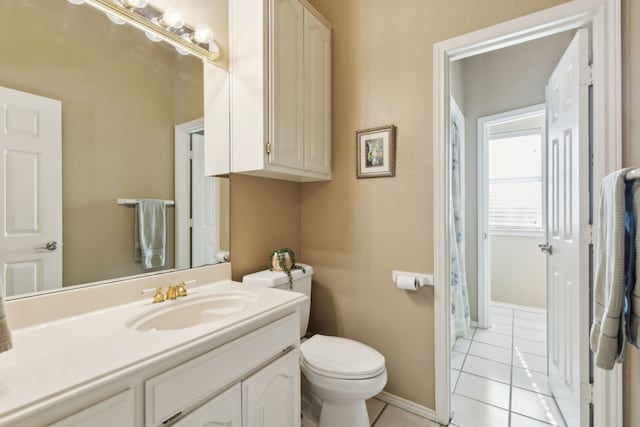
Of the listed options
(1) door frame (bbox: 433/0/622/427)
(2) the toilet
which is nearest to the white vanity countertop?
(2) the toilet

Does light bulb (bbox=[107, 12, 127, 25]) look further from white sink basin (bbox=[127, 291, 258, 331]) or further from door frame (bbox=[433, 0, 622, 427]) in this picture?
door frame (bbox=[433, 0, 622, 427])

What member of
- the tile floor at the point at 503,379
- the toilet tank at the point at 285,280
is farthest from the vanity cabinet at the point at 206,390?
the tile floor at the point at 503,379

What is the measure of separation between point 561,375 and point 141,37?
2852mm

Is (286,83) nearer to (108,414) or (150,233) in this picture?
(150,233)

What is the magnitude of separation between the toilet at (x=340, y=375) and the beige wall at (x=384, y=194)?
345mm

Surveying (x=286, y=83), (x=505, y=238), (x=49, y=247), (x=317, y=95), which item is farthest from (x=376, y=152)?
(x=505, y=238)

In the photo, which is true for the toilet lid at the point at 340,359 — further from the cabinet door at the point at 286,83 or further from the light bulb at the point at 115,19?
the light bulb at the point at 115,19

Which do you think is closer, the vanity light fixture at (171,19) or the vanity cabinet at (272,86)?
the vanity light fixture at (171,19)

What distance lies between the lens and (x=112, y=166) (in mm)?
1127

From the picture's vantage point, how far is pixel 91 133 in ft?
3.49

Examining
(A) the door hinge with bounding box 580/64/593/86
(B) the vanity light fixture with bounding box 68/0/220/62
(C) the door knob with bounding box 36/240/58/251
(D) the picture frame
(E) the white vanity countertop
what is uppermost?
(B) the vanity light fixture with bounding box 68/0/220/62

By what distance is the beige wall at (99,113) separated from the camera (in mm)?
956

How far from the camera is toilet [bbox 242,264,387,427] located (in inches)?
50.9

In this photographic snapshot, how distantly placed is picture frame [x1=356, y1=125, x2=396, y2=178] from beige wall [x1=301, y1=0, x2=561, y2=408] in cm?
4
